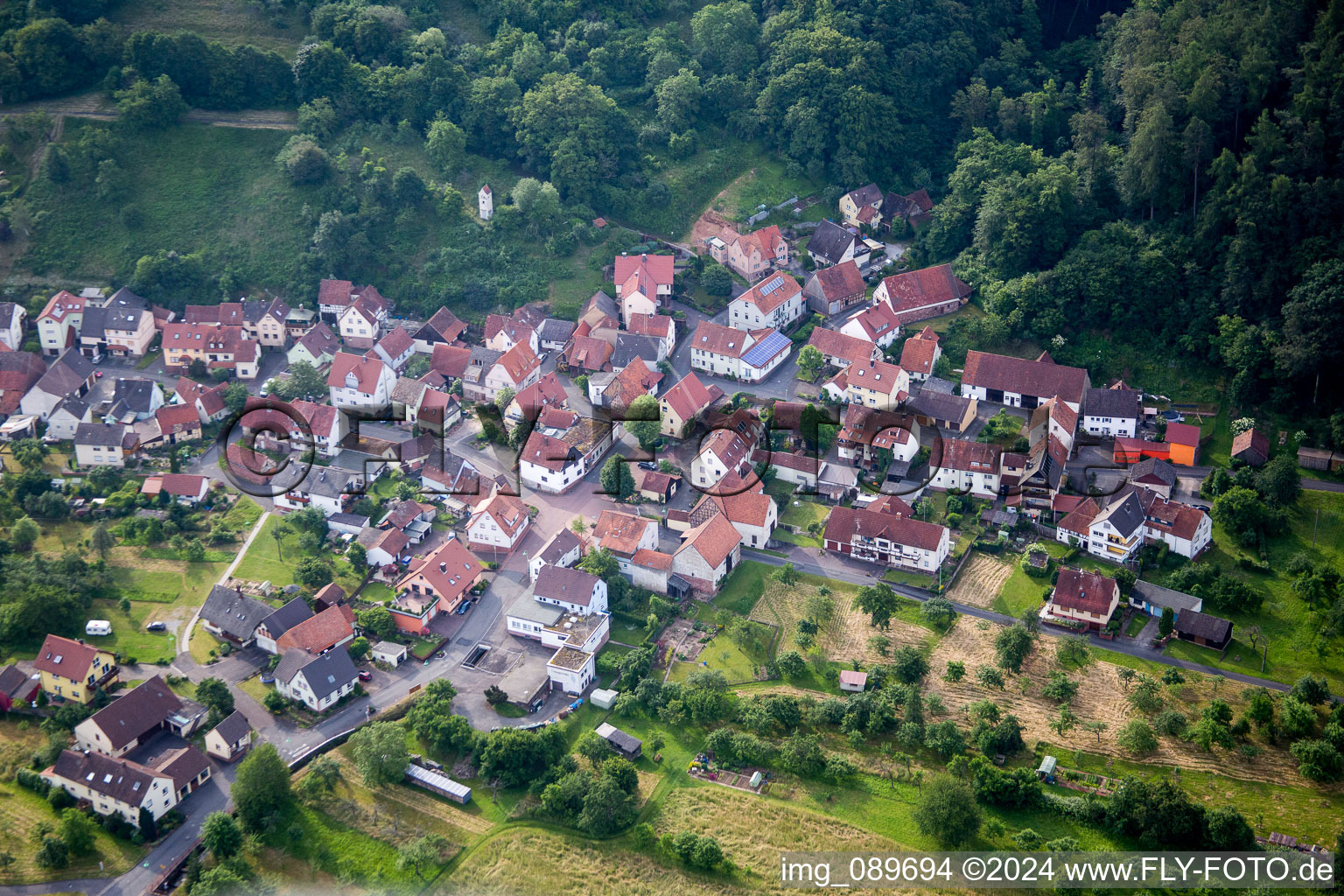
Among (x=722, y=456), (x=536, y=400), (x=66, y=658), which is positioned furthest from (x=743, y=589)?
(x=66, y=658)

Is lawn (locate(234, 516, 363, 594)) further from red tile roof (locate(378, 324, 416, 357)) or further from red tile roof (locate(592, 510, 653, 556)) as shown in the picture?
red tile roof (locate(378, 324, 416, 357))

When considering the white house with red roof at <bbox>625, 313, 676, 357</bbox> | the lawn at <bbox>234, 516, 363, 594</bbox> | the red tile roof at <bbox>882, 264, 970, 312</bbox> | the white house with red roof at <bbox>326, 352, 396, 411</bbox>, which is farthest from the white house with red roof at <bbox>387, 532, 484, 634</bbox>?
the red tile roof at <bbox>882, 264, 970, 312</bbox>

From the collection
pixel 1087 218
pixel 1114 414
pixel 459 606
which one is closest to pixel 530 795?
pixel 459 606

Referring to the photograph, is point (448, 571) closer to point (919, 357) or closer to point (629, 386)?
point (629, 386)

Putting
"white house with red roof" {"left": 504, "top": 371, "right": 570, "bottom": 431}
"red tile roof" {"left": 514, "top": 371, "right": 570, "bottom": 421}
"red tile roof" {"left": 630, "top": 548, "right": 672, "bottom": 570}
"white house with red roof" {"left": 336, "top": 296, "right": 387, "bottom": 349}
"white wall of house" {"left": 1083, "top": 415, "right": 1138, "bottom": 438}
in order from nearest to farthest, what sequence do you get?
"red tile roof" {"left": 630, "top": 548, "right": 672, "bottom": 570} → "white wall of house" {"left": 1083, "top": 415, "right": 1138, "bottom": 438} → "white house with red roof" {"left": 504, "top": 371, "right": 570, "bottom": 431} → "red tile roof" {"left": 514, "top": 371, "right": 570, "bottom": 421} → "white house with red roof" {"left": 336, "top": 296, "right": 387, "bottom": 349}

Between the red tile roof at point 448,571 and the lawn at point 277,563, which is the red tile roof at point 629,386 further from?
the lawn at point 277,563

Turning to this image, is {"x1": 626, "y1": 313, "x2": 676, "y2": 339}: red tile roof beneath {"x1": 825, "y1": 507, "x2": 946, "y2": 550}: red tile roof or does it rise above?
above

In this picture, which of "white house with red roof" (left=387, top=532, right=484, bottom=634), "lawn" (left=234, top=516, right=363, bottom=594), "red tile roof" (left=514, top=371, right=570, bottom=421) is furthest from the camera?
"red tile roof" (left=514, top=371, right=570, bottom=421)
